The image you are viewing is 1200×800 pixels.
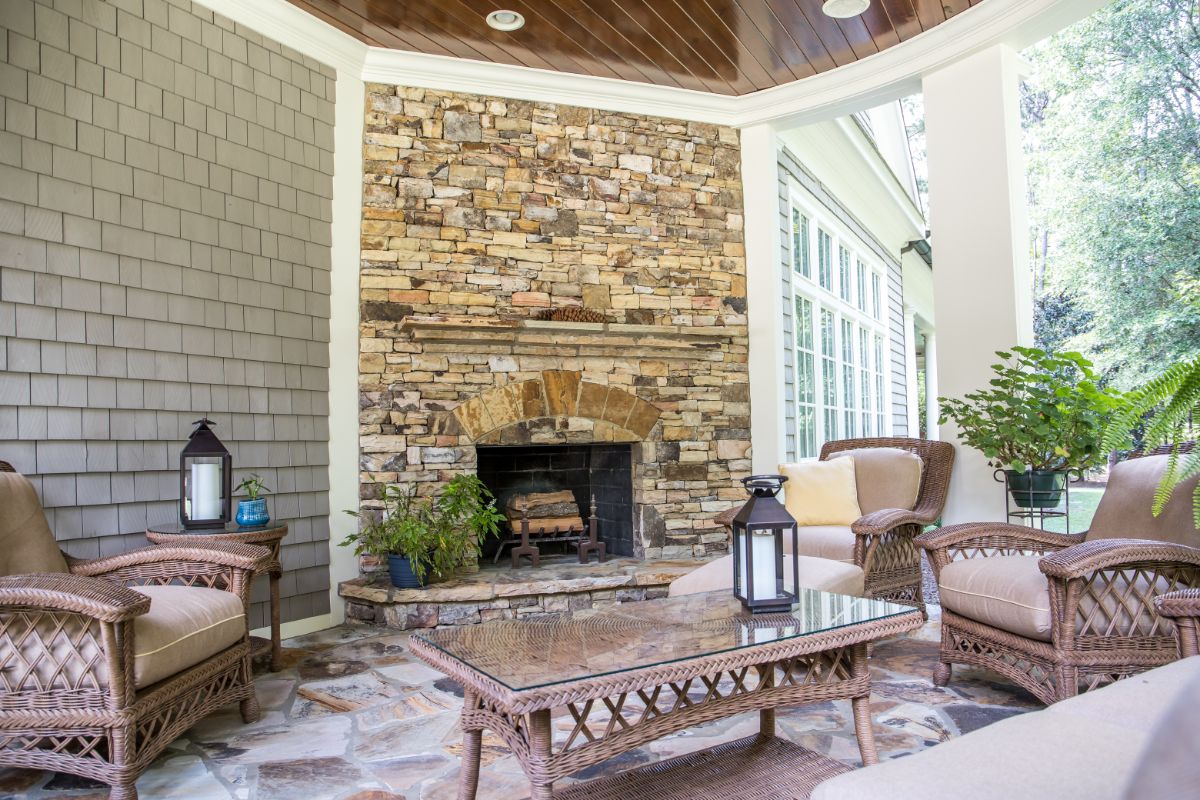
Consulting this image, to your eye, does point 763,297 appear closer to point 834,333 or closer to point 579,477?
point 579,477

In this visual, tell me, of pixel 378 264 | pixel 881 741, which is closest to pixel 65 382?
pixel 378 264

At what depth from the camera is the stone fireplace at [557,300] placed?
479 centimetres

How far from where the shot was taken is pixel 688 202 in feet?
18.0

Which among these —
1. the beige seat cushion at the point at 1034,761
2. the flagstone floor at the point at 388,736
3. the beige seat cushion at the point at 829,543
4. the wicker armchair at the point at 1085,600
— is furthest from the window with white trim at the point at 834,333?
the beige seat cushion at the point at 1034,761

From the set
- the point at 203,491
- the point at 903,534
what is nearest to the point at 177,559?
the point at 203,491

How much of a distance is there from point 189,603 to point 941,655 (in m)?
2.69

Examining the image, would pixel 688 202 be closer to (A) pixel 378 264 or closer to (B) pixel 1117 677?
(A) pixel 378 264

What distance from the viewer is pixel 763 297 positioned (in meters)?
5.56

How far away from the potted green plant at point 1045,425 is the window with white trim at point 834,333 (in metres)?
2.01

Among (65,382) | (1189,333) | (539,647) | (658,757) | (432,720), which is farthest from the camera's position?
(1189,333)

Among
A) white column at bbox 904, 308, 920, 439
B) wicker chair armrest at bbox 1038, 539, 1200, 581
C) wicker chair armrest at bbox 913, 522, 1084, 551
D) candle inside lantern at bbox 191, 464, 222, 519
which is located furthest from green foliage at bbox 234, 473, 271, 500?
white column at bbox 904, 308, 920, 439

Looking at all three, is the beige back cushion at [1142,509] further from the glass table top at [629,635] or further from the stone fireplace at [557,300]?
the stone fireplace at [557,300]

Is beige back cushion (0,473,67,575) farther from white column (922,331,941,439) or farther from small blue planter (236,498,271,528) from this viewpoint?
white column (922,331,941,439)

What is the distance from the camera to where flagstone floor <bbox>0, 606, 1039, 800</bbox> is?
232 centimetres
